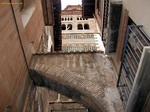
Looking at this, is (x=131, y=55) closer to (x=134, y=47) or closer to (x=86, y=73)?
(x=134, y=47)

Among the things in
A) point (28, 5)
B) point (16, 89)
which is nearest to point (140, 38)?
point (16, 89)

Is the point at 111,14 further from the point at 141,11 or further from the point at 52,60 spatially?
the point at 52,60

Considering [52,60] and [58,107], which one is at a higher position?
[52,60]

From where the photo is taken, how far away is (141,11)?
10.6 ft

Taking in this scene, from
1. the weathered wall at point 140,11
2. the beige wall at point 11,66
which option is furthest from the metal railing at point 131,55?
the beige wall at point 11,66

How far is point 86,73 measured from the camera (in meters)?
5.30

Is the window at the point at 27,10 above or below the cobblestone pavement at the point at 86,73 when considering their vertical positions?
above

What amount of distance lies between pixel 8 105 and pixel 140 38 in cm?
329

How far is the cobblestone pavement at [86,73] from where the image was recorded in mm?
4461

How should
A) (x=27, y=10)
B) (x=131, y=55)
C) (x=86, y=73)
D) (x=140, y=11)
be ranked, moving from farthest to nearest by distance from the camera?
(x=27, y=10)
(x=86, y=73)
(x=131, y=55)
(x=140, y=11)

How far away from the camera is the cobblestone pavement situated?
446 centimetres

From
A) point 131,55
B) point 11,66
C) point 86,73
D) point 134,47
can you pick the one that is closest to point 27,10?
point 11,66

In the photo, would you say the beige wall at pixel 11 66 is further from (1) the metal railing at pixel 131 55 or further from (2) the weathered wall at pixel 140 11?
(2) the weathered wall at pixel 140 11

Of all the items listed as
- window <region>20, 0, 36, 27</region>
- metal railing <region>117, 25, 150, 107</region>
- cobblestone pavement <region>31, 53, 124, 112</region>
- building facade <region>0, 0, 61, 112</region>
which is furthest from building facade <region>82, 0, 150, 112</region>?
window <region>20, 0, 36, 27</region>
